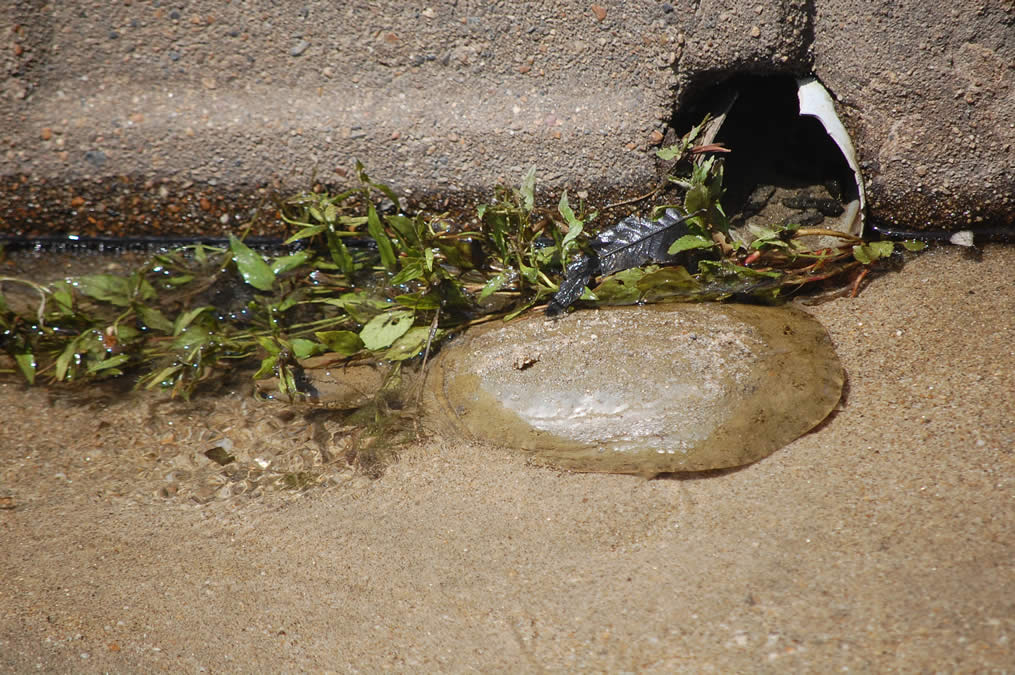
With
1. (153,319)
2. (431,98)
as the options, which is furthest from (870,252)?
(153,319)

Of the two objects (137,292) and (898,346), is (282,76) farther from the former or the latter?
(898,346)

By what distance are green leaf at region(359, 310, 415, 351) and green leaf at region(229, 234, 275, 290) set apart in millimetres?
472

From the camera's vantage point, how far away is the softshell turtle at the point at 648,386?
2.16m

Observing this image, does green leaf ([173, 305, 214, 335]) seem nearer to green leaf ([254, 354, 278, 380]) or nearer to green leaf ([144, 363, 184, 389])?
green leaf ([144, 363, 184, 389])

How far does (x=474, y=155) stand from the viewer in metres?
2.86

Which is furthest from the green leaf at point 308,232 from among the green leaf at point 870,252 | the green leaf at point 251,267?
the green leaf at point 870,252

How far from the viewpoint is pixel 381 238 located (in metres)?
2.77

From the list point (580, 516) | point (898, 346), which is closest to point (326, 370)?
point (580, 516)

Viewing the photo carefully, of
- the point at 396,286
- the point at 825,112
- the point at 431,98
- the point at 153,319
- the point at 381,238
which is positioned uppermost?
the point at 825,112

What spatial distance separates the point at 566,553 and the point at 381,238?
1.46 meters

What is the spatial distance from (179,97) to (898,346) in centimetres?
295

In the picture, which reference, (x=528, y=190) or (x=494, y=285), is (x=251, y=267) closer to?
(x=494, y=285)

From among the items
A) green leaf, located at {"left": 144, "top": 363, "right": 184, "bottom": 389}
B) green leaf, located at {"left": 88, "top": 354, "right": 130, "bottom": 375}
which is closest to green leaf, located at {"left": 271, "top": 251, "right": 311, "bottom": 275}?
green leaf, located at {"left": 144, "top": 363, "right": 184, "bottom": 389}

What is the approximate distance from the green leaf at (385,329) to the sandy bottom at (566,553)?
1.44 feet
